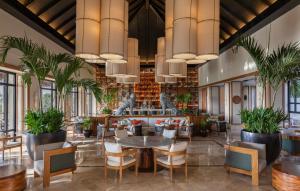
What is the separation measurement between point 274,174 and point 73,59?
208 inches

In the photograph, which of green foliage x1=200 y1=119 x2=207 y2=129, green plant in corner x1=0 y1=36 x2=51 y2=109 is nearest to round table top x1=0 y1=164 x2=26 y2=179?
green plant in corner x1=0 y1=36 x2=51 y2=109

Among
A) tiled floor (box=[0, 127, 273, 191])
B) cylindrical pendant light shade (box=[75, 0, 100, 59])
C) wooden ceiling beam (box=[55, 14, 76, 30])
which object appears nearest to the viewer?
cylindrical pendant light shade (box=[75, 0, 100, 59])

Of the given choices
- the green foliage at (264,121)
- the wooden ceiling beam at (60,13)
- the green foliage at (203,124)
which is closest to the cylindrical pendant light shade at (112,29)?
the green foliage at (264,121)

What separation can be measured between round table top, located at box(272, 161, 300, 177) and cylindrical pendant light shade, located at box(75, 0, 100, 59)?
3.98 metres

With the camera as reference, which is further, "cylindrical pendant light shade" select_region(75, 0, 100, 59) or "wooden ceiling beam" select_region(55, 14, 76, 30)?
"wooden ceiling beam" select_region(55, 14, 76, 30)

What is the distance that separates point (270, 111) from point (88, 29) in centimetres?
456

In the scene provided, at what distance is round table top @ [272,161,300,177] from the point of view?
3.86 meters

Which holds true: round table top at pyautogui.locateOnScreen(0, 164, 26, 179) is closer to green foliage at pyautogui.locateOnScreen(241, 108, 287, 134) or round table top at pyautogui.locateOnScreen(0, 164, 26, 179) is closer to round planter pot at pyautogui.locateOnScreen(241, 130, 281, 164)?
round planter pot at pyautogui.locateOnScreen(241, 130, 281, 164)

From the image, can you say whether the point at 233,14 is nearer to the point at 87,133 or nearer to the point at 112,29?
the point at 112,29

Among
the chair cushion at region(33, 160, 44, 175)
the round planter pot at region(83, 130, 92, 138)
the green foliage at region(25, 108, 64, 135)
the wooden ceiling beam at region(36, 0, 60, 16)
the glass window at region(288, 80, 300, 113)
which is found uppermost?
the wooden ceiling beam at region(36, 0, 60, 16)

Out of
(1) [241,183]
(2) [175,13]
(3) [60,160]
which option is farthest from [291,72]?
(3) [60,160]

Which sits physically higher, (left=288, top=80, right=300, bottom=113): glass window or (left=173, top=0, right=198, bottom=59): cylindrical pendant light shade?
(left=173, top=0, right=198, bottom=59): cylindrical pendant light shade

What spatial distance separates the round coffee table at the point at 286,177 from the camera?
12.0 feet

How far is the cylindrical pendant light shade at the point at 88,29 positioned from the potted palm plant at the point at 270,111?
362cm
